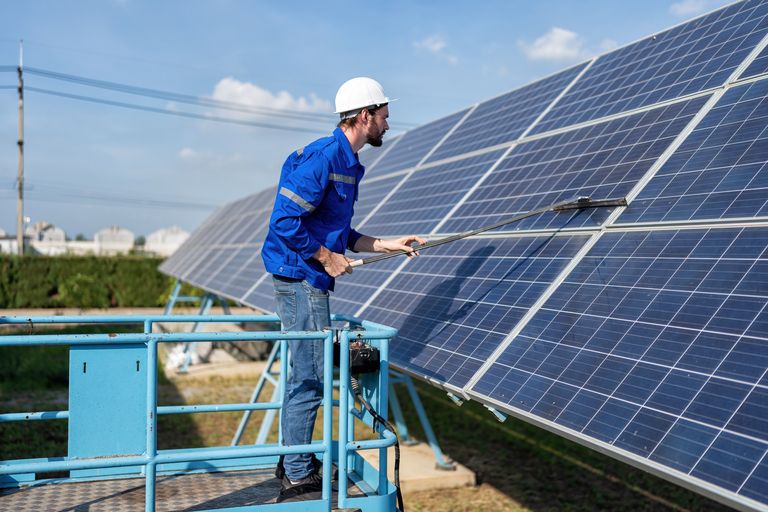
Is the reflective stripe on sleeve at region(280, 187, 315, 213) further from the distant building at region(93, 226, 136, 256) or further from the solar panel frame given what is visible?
the distant building at region(93, 226, 136, 256)

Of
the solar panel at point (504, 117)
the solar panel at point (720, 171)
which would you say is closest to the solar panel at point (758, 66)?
the solar panel at point (720, 171)

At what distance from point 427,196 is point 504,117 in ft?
5.24

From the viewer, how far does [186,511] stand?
420 cm

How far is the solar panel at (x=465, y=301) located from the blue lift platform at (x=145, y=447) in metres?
0.83

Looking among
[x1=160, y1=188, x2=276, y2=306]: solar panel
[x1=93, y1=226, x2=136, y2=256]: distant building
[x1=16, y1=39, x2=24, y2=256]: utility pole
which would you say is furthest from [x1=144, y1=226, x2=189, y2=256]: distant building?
[x1=160, y1=188, x2=276, y2=306]: solar panel

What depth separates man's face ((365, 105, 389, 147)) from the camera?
476 centimetres

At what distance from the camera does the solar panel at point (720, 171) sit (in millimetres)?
4602

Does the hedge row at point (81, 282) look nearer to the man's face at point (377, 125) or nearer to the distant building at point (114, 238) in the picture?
the man's face at point (377, 125)

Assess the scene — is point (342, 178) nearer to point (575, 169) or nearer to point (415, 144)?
point (575, 169)

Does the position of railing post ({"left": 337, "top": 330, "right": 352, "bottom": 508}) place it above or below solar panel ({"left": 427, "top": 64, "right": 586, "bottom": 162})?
below

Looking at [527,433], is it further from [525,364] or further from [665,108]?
[525,364]

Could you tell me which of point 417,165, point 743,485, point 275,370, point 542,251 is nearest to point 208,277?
point 275,370

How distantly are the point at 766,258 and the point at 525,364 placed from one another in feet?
5.01

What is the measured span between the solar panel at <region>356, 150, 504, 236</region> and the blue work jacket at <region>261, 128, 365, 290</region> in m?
3.39
